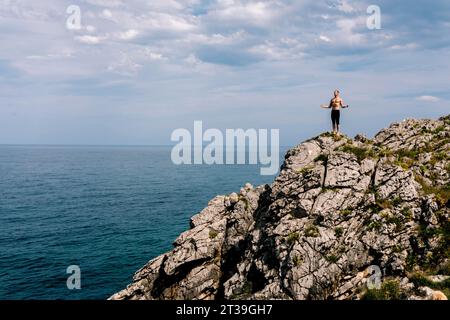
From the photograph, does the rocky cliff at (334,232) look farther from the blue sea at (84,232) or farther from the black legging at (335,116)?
the blue sea at (84,232)

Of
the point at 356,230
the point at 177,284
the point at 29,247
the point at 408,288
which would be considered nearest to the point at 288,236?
the point at 356,230

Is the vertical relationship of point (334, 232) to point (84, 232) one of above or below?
above

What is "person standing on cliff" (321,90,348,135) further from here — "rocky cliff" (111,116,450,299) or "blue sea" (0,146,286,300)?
"blue sea" (0,146,286,300)

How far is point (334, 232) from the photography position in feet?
78.2

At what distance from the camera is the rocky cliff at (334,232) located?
2161 cm

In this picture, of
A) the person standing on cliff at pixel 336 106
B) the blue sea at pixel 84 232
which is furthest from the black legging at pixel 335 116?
the blue sea at pixel 84 232

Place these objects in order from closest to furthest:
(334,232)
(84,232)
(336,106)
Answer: (334,232) < (336,106) < (84,232)

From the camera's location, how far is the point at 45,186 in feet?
394

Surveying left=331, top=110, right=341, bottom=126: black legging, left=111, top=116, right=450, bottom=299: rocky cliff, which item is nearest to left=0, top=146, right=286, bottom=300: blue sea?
left=111, top=116, right=450, bottom=299: rocky cliff

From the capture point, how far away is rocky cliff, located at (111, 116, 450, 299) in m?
21.6

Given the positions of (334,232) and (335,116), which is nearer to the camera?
(334,232)

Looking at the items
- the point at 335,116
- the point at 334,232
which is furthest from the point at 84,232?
the point at 334,232

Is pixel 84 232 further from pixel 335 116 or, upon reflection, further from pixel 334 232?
pixel 334 232
